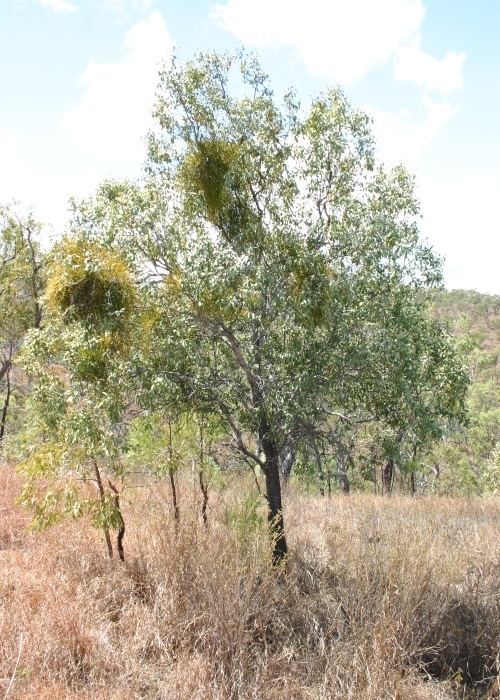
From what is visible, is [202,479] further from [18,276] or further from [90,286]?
[18,276]

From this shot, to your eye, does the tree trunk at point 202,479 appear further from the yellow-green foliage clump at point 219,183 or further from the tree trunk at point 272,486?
the yellow-green foliage clump at point 219,183

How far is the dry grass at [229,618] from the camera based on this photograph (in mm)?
4574

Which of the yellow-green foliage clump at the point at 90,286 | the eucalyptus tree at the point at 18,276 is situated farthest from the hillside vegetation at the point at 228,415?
the eucalyptus tree at the point at 18,276

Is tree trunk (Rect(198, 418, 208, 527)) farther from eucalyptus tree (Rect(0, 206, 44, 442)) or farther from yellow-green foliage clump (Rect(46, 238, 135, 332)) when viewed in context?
eucalyptus tree (Rect(0, 206, 44, 442))

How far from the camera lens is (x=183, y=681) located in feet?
14.8

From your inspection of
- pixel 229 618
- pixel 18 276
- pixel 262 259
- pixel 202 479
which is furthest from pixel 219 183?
pixel 18 276

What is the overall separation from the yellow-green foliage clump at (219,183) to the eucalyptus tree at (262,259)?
1 centimetres

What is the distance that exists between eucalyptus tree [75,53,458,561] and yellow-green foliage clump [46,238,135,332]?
0.39 metres

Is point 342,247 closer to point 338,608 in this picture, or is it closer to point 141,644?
point 338,608

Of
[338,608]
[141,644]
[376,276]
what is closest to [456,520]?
[338,608]

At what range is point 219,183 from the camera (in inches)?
243

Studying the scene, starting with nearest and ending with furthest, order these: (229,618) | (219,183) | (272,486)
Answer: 1. (229,618)
2. (219,183)
3. (272,486)

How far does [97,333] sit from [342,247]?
2.60 meters

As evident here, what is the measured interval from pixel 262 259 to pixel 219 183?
973 mm
